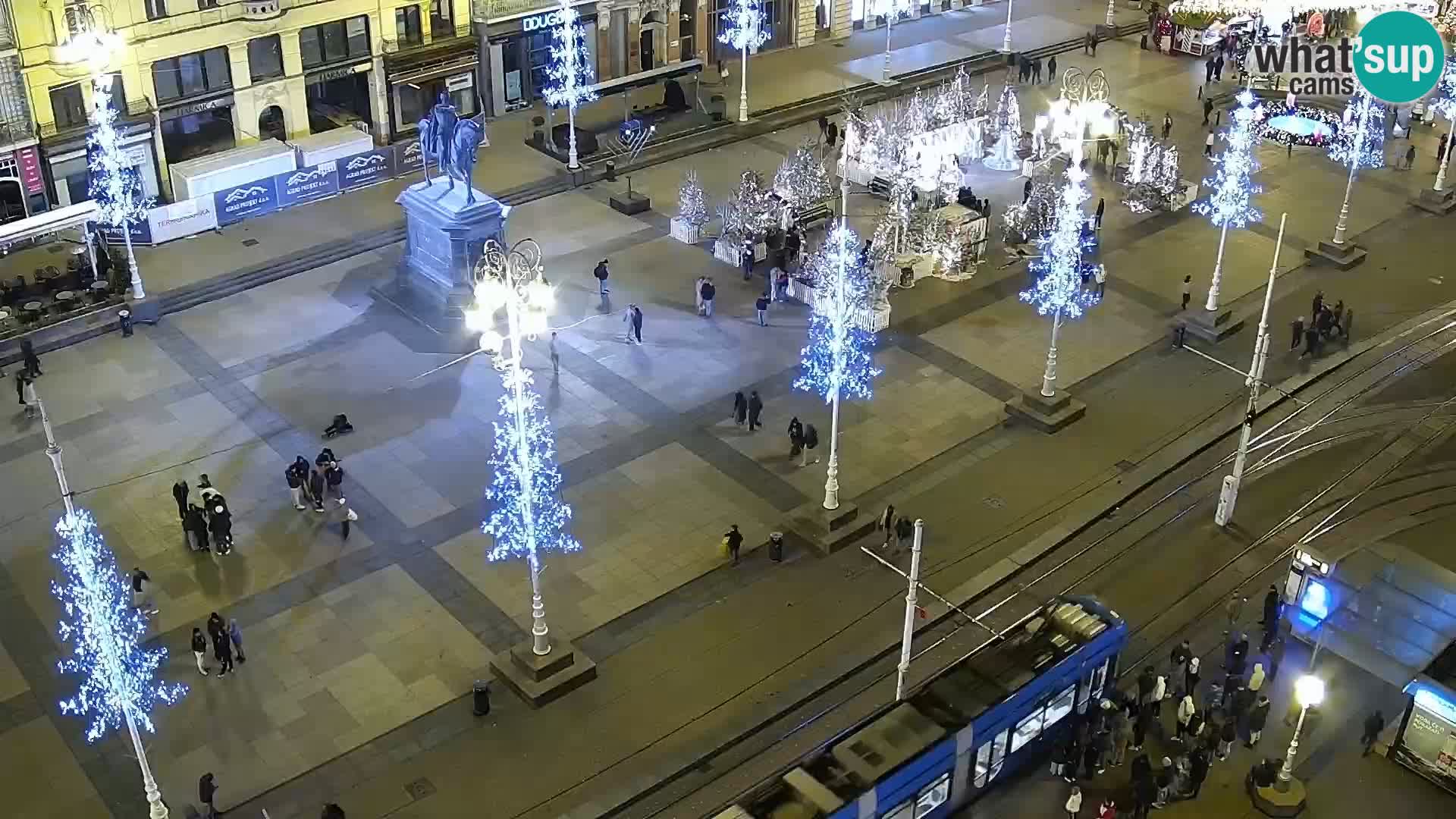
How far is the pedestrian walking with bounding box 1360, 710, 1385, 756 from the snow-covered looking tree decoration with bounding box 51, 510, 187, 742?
906 inches

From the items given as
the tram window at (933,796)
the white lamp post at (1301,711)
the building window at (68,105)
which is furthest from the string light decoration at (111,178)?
the white lamp post at (1301,711)

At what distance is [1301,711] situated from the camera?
2848 centimetres

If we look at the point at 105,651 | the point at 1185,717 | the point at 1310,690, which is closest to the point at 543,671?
the point at 105,651

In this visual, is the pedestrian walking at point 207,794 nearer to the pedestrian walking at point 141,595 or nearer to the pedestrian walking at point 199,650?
the pedestrian walking at point 199,650

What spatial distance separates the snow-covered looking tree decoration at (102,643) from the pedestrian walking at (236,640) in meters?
1.23

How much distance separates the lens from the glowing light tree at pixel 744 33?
196ft

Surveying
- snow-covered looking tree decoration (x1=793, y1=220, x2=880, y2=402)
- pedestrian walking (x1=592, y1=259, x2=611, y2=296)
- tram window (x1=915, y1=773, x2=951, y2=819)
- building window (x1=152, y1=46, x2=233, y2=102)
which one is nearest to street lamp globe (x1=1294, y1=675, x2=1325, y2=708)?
tram window (x1=915, y1=773, x2=951, y2=819)

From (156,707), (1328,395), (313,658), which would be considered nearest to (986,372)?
(1328,395)

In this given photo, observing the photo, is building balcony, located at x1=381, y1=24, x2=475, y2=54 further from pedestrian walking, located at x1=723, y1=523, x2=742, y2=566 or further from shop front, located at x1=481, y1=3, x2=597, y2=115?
pedestrian walking, located at x1=723, y1=523, x2=742, y2=566

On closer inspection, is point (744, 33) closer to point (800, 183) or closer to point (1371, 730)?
point (800, 183)

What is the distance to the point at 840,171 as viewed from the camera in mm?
53969

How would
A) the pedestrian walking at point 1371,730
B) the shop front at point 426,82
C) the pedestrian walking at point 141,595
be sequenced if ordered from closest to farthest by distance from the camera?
the pedestrian walking at point 1371,730
the pedestrian walking at point 141,595
the shop front at point 426,82

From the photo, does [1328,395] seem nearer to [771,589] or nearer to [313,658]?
[771,589]

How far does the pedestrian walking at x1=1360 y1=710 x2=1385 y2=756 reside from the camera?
1118 inches
